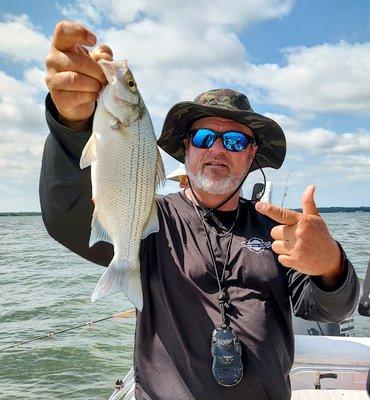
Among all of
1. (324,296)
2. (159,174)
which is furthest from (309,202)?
(159,174)

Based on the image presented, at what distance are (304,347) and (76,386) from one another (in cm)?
410

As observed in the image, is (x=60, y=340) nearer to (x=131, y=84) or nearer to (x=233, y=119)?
(x=233, y=119)

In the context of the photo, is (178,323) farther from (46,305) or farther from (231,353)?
(46,305)

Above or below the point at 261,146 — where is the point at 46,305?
below

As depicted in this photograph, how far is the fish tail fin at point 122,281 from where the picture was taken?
1.92 m

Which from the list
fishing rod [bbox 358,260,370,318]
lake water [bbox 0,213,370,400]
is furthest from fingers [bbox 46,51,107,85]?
lake water [bbox 0,213,370,400]

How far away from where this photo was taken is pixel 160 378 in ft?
7.29

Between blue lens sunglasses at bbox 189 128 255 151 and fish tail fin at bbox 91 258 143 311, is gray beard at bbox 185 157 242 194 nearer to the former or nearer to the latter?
blue lens sunglasses at bbox 189 128 255 151

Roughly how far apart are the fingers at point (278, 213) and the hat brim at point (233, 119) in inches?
38.7

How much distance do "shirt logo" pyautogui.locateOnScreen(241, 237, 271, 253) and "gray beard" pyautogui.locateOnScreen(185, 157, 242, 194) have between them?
0.34 m

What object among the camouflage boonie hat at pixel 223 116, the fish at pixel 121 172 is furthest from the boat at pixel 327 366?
the fish at pixel 121 172

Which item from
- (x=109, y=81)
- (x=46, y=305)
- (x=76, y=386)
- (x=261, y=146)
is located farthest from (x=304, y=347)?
(x=46, y=305)

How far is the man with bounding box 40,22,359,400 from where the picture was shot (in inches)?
74.7

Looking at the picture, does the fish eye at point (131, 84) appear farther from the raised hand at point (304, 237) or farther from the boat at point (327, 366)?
the boat at point (327, 366)
